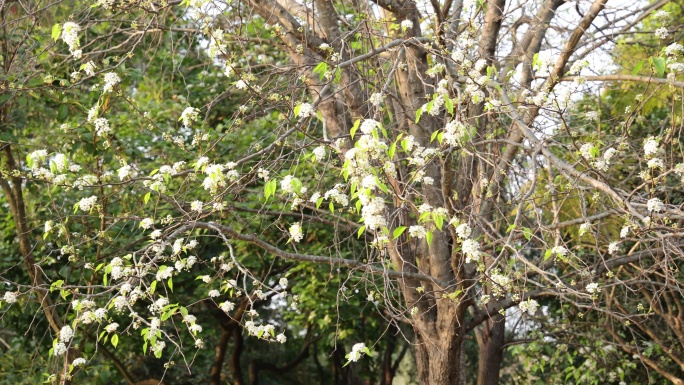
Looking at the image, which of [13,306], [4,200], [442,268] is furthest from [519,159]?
[4,200]

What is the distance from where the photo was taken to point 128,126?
9438mm

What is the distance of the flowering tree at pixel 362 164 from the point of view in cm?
391

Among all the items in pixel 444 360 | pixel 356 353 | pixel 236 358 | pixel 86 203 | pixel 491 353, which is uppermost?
pixel 236 358

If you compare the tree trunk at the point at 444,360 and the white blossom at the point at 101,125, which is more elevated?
the white blossom at the point at 101,125

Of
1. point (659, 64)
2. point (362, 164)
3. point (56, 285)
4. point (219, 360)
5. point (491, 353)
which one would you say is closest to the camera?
point (362, 164)

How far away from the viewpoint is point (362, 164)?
314cm

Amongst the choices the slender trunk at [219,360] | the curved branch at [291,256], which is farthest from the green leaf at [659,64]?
the slender trunk at [219,360]

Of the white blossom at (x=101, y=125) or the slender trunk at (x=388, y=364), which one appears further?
the slender trunk at (x=388, y=364)

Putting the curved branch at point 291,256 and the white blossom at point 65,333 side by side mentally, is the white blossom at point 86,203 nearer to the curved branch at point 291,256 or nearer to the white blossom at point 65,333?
the curved branch at point 291,256

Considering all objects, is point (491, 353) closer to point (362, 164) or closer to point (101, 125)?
point (101, 125)

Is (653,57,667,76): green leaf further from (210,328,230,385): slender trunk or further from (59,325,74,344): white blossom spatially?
(210,328,230,385): slender trunk

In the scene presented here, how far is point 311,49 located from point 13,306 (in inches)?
142

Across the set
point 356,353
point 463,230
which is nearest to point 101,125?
point 356,353

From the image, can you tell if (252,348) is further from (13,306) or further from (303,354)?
(13,306)
